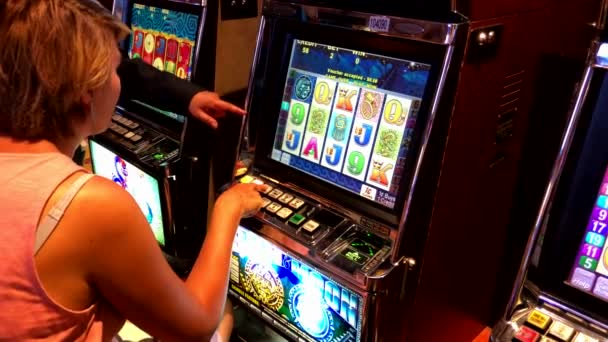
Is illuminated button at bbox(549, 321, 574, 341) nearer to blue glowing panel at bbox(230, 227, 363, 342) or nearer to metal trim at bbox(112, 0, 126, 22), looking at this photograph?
blue glowing panel at bbox(230, 227, 363, 342)

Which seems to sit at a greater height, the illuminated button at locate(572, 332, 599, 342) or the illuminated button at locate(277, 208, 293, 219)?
the illuminated button at locate(572, 332, 599, 342)

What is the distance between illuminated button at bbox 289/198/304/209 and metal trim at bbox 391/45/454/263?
1.12ft

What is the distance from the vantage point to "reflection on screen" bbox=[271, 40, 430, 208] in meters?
1.48

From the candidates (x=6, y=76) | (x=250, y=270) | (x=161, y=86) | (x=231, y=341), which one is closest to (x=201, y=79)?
(x=161, y=86)

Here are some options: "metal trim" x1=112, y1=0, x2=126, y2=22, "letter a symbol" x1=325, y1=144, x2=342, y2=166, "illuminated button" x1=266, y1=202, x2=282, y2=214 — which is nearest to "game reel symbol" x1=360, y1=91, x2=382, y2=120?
"letter a symbol" x1=325, y1=144, x2=342, y2=166

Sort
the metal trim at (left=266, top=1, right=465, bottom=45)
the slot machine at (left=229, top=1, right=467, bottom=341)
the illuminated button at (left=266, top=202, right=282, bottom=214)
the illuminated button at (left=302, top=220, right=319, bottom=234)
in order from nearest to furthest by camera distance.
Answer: the metal trim at (left=266, top=1, right=465, bottom=45)
the slot machine at (left=229, top=1, right=467, bottom=341)
the illuminated button at (left=302, top=220, right=319, bottom=234)
the illuminated button at (left=266, top=202, right=282, bottom=214)

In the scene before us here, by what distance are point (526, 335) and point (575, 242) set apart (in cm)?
24

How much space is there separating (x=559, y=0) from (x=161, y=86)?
4.40 feet

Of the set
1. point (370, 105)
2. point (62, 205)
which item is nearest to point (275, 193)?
point (370, 105)

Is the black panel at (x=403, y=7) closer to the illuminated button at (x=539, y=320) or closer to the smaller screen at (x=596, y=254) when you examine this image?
the smaller screen at (x=596, y=254)

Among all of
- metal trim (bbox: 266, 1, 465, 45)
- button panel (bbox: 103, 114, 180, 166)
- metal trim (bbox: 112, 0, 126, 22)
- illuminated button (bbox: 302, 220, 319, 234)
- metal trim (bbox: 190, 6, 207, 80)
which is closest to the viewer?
metal trim (bbox: 266, 1, 465, 45)

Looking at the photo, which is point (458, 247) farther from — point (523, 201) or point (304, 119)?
point (304, 119)

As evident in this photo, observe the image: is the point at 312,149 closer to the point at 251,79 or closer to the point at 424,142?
the point at 251,79

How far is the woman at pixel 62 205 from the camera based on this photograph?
1.02m
